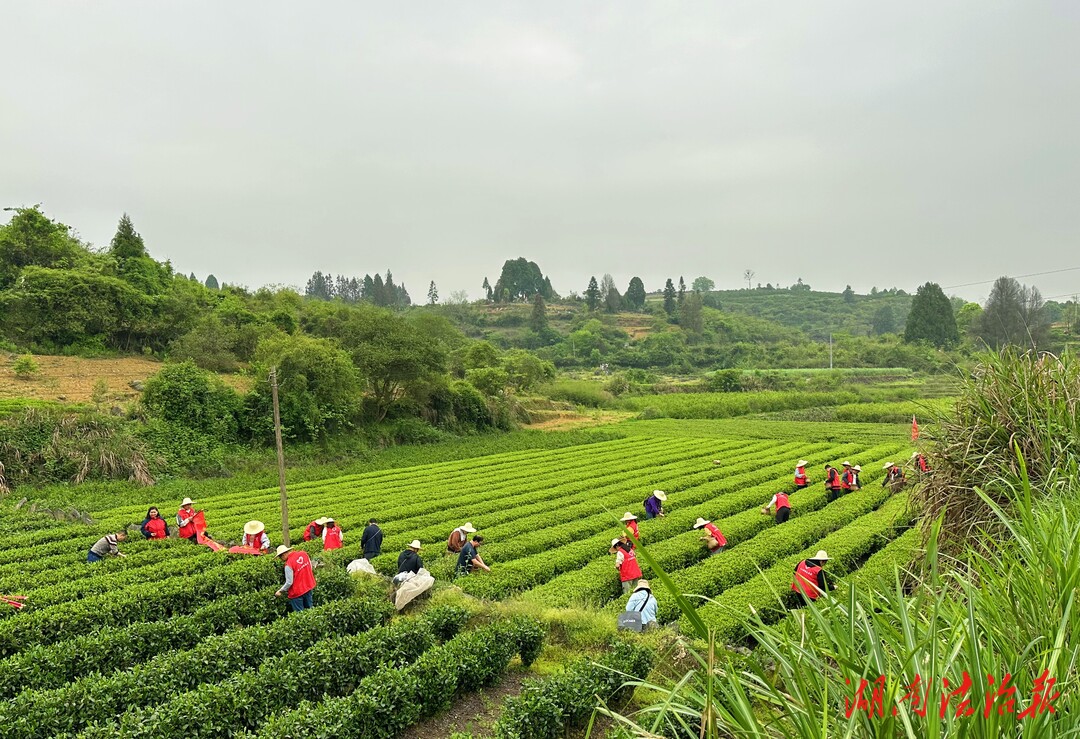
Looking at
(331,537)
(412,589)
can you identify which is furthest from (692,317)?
(412,589)

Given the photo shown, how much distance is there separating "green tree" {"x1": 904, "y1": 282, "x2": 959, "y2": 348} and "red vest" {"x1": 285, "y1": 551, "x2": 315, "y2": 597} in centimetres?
9596

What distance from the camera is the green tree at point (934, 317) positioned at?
8656cm

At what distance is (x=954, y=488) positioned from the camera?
8953 mm

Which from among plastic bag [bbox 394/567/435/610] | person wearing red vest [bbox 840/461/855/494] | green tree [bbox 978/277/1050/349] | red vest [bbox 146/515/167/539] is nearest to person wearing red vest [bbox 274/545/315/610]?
plastic bag [bbox 394/567/435/610]

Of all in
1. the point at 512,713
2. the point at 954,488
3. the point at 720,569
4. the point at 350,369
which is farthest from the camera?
the point at 350,369

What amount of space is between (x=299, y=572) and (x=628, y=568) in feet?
21.3

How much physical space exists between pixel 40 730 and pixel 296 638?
3172mm

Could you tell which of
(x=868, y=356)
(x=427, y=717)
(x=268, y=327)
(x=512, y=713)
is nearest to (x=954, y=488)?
(x=512, y=713)

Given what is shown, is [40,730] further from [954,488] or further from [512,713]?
[954,488]

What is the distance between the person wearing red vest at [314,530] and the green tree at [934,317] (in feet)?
304

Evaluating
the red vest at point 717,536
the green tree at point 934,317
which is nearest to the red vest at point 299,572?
the red vest at point 717,536

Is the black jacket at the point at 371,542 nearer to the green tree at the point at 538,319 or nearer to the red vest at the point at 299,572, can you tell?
the red vest at the point at 299,572

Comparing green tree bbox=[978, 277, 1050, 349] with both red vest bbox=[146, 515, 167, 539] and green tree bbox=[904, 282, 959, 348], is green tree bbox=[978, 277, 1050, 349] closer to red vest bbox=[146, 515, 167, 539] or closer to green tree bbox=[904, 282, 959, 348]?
green tree bbox=[904, 282, 959, 348]

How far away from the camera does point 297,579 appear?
10891mm
